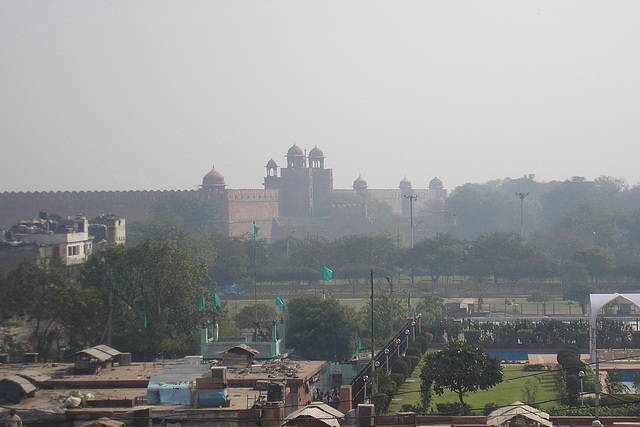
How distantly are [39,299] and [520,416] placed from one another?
16.4m

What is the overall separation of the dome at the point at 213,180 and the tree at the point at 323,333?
5476 centimetres

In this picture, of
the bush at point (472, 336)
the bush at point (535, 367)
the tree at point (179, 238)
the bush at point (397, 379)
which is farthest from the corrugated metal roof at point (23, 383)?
the tree at point (179, 238)

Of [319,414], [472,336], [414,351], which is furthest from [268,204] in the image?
[319,414]

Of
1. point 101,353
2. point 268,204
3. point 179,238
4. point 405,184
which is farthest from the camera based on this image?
point 405,184

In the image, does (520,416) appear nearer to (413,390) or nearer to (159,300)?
(413,390)

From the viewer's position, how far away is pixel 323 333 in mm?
27078

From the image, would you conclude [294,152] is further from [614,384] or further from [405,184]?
[614,384]

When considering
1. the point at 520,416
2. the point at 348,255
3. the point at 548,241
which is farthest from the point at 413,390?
the point at 548,241

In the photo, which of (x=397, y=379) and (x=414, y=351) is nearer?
(x=397, y=379)

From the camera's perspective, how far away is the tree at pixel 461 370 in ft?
64.5

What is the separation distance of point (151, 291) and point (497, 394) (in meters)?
11.7

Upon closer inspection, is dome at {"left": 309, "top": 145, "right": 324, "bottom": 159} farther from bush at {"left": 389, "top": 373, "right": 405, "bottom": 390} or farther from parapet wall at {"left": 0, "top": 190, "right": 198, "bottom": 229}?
bush at {"left": 389, "top": 373, "right": 405, "bottom": 390}

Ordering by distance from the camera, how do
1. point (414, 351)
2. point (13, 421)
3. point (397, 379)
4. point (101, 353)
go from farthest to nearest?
point (414, 351) → point (397, 379) → point (101, 353) → point (13, 421)

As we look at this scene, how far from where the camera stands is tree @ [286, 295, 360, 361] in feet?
87.8
